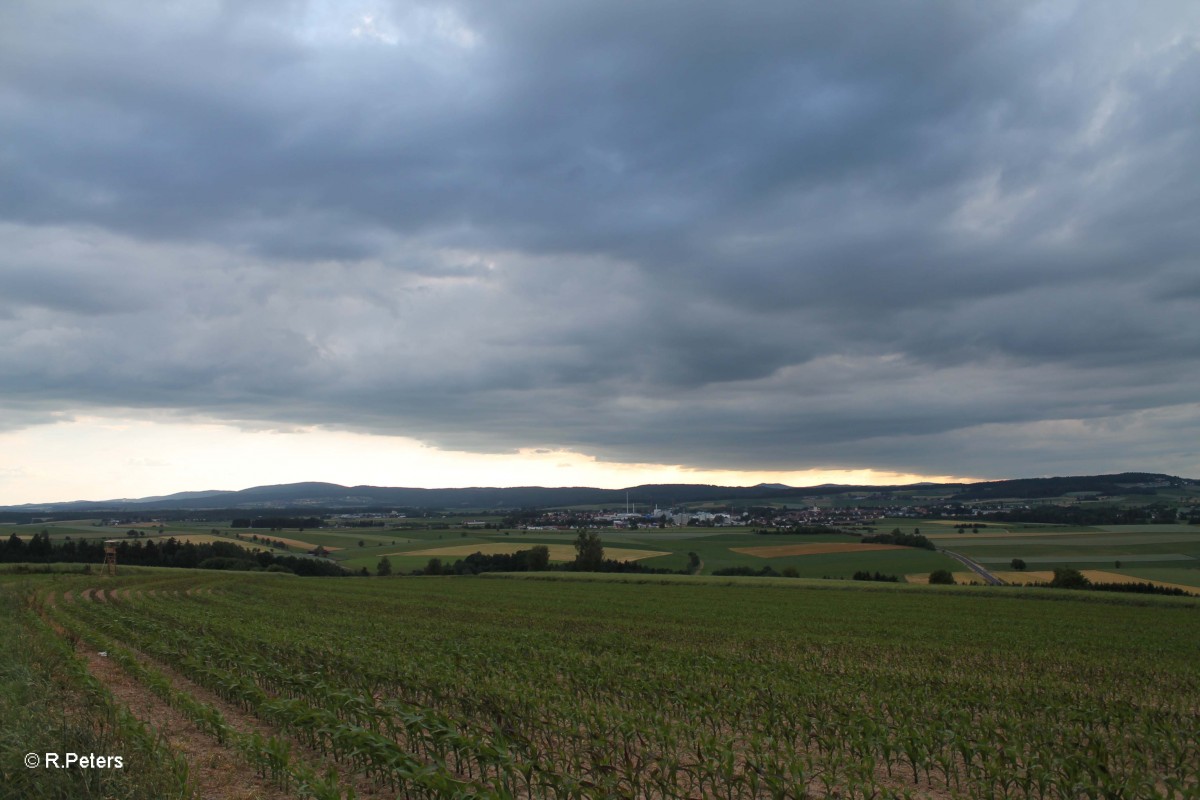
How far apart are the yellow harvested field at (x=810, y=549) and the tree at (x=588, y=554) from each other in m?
21.7

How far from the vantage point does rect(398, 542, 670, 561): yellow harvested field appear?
11044 cm

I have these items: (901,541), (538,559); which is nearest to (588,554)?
(538,559)

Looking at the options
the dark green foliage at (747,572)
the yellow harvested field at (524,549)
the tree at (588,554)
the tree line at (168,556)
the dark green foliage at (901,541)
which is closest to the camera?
the dark green foliage at (747,572)

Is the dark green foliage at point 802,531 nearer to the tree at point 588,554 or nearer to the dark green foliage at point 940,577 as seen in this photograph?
the tree at point 588,554

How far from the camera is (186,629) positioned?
90.5 ft

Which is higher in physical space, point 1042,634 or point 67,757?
point 67,757

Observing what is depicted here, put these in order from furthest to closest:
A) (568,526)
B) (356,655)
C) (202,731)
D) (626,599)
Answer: (568,526) → (626,599) → (356,655) → (202,731)

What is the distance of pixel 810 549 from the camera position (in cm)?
10581

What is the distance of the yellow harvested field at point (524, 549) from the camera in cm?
11044

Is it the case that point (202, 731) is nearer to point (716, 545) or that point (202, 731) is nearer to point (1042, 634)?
point (1042, 634)

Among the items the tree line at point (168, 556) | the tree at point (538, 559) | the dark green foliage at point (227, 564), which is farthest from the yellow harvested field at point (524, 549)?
the dark green foliage at point (227, 564)

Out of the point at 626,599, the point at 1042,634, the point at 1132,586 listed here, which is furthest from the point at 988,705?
the point at 1132,586

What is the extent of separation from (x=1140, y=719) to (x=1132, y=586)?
2246 inches

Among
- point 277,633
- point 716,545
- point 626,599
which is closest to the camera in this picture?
point 277,633
